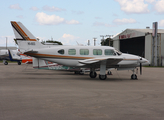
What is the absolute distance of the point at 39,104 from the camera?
7055 mm

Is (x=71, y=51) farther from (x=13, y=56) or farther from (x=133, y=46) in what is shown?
(x=133, y=46)

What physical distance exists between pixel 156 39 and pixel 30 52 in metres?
34.0

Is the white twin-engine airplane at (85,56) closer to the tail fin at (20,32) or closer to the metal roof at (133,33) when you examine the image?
the tail fin at (20,32)

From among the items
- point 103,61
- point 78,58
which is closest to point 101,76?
point 103,61

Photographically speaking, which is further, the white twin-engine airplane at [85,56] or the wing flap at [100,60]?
the white twin-engine airplane at [85,56]

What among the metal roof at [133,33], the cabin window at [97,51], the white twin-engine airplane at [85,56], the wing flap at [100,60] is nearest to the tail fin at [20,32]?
the white twin-engine airplane at [85,56]

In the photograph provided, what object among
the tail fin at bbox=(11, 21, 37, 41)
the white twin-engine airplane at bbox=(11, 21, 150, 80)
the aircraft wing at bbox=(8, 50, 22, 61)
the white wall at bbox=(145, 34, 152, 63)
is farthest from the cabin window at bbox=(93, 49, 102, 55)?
the white wall at bbox=(145, 34, 152, 63)

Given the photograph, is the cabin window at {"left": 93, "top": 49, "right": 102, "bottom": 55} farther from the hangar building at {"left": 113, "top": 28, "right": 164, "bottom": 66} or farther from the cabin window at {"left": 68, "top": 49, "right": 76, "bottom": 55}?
the hangar building at {"left": 113, "top": 28, "right": 164, "bottom": 66}

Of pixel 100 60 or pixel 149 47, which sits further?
pixel 149 47

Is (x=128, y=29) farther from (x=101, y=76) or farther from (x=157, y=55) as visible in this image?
(x=101, y=76)

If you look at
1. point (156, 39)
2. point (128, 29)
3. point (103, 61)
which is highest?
point (128, 29)

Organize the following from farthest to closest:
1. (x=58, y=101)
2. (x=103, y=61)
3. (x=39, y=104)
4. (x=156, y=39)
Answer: (x=156, y=39), (x=103, y=61), (x=58, y=101), (x=39, y=104)

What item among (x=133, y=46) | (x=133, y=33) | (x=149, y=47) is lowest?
(x=149, y=47)

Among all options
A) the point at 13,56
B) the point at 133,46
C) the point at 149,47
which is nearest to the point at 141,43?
the point at 133,46
